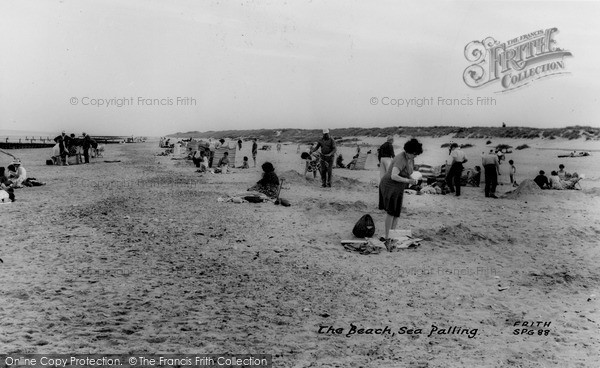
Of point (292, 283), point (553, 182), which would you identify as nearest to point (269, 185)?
point (292, 283)

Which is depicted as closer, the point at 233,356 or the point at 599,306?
the point at 233,356

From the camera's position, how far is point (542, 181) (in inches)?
616

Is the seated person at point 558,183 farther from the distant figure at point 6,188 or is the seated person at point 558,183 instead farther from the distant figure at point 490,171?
the distant figure at point 6,188

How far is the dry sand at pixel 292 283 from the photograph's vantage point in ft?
14.0

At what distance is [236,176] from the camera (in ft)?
60.1

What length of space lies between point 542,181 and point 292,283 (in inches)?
498

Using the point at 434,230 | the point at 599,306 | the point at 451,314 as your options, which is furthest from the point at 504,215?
the point at 451,314

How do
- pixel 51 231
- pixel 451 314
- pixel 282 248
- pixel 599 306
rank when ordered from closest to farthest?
pixel 451 314 → pixel 599 306 → pixel 282 248 → pixel 51 231

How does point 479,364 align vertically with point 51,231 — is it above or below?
below

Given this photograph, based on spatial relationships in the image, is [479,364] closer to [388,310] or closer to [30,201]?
[388,310]

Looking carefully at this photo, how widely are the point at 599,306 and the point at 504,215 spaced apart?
17.6 ft

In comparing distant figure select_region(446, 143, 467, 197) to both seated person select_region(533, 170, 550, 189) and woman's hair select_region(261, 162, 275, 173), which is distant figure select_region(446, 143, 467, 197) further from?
woman's hair select_region(261, 162, 275, 173)

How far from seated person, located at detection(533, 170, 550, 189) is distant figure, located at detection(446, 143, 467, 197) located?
3.31 m

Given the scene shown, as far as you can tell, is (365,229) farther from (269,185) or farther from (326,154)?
(326,154)
